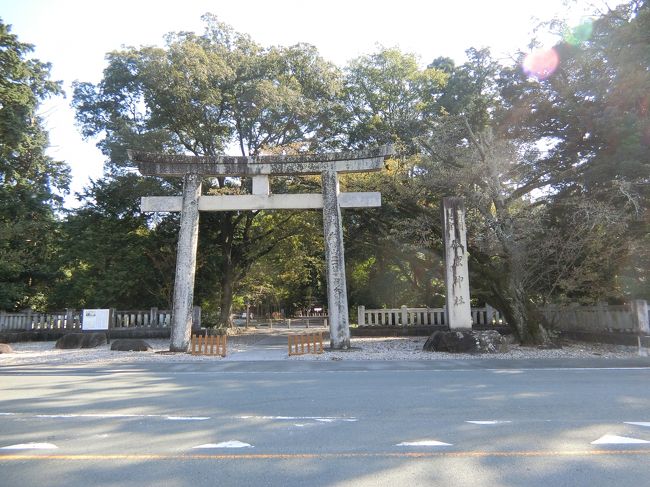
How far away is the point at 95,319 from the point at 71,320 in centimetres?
327

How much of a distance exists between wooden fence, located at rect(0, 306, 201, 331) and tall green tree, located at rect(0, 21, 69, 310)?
3.62 ft

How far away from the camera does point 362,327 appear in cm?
2444

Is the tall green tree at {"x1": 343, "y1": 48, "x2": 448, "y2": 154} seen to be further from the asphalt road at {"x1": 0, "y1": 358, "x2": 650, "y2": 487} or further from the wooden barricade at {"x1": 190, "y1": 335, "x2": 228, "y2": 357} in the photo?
the asphalt road at {"x1": 0, "y1": 358, "x2": 650, "y2": 487}

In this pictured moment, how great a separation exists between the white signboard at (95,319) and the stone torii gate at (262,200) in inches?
256

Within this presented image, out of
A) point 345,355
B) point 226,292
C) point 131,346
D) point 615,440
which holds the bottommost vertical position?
point 615,440

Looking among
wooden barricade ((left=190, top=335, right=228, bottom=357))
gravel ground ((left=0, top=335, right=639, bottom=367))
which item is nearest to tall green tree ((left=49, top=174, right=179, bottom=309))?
gravel ground ((left=0, top=335, right=639, bottom=367))

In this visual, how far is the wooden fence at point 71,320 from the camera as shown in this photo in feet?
75.9

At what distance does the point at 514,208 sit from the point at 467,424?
46.9 ft

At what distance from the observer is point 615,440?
542 centimetres

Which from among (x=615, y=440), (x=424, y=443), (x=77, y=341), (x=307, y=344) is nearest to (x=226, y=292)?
(x=77, y=341)

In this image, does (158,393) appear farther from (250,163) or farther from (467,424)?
(250,163)

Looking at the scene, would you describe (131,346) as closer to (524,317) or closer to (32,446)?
(32,446)

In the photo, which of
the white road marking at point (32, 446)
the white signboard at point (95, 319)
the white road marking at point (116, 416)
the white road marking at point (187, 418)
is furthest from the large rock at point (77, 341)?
the white road marking at point (32, 446)

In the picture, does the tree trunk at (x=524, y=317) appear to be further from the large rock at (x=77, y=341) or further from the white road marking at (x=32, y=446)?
the large rock at (x=77, y=341)
